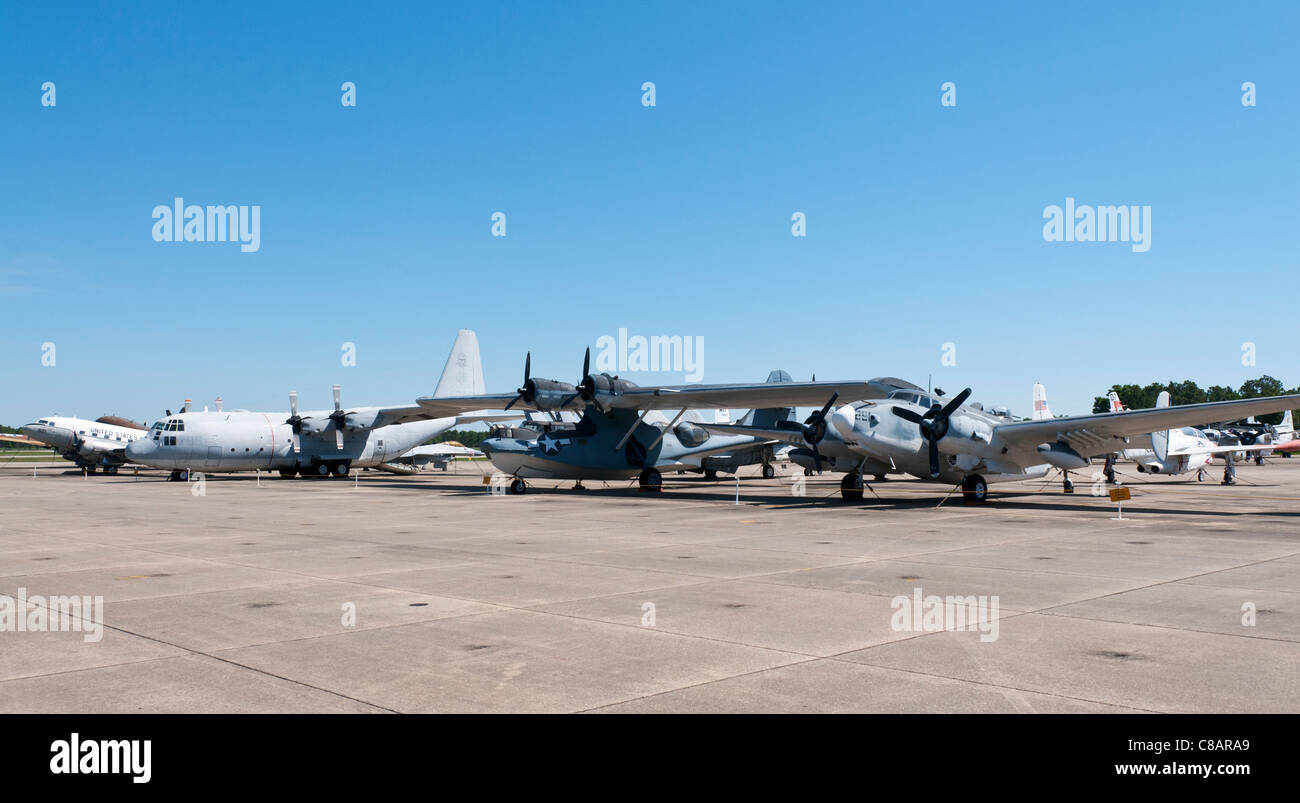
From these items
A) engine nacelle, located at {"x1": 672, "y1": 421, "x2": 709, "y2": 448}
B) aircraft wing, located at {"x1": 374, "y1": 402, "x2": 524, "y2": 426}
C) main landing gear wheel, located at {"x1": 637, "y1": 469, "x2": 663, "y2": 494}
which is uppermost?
aircraft wing, located at {"x1": 374, "y1": 402, "x2": 524, "y2": 426}

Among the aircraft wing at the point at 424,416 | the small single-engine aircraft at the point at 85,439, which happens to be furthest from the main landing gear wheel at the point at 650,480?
the small single-engine aircraft at the point at 85,439

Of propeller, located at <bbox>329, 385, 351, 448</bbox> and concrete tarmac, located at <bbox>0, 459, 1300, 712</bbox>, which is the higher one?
propeller, located at <bbox>329, 385, 351, 448</bbox>

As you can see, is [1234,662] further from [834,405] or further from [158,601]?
[834,405]

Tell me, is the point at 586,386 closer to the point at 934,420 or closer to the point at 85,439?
the point at 934,420

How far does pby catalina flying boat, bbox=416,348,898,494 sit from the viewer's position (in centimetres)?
3122

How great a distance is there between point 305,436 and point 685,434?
912 inches

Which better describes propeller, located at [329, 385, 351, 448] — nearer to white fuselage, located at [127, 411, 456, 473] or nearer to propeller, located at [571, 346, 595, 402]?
white fuselage, located at [127, 411, 456, 473]

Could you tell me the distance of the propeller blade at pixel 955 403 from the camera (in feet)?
81.2

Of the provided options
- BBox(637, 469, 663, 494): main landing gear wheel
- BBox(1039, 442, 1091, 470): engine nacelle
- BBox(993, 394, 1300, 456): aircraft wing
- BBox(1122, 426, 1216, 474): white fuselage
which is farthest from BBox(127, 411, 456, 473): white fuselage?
BBox(1122, 426, 1216, 474): white fuselage

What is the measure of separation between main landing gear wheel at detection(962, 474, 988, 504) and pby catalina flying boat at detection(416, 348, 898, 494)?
5031 mm

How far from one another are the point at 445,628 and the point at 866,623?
159 inches

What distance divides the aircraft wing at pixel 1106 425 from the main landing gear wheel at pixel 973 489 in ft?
4.78

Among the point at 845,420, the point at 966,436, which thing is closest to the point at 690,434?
the point at 845,420
